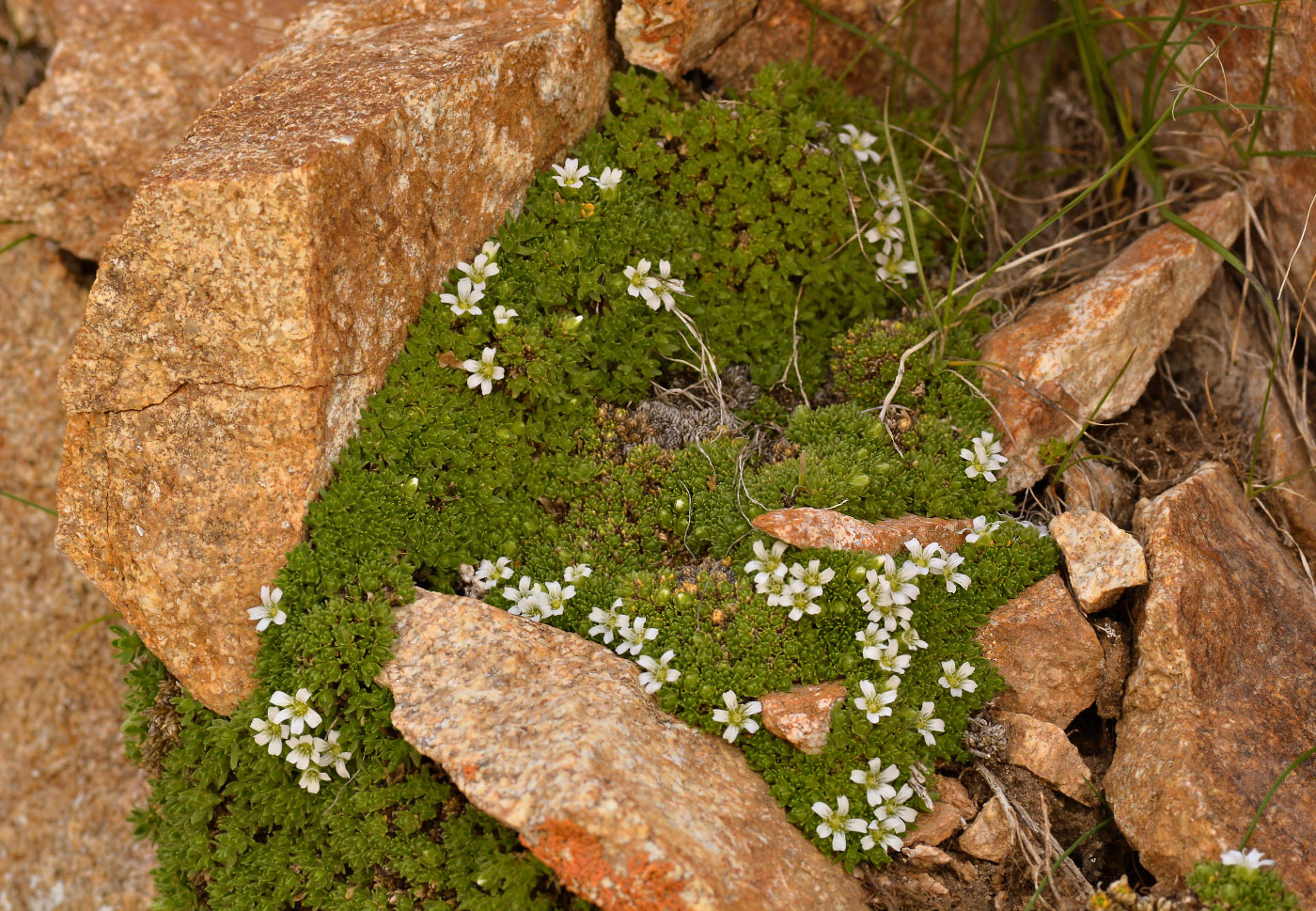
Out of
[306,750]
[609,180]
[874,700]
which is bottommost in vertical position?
[306,750]

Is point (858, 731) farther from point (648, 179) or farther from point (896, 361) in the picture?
point (648, 179)

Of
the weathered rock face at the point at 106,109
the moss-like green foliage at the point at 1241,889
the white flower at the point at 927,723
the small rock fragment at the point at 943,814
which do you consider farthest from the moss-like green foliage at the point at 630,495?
the weathered rock face at the point at 106,109

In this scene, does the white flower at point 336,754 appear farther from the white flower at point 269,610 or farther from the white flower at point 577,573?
the white flower at point 577,573

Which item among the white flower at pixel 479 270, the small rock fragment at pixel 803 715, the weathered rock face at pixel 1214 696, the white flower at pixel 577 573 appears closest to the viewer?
the weathered rock face at pixel 1214 696

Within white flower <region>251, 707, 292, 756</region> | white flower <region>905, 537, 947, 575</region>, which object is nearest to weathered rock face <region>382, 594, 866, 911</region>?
white flower <region>251, 707, 292, 756</region>

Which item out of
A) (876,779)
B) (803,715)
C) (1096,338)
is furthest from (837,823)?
(1096,338)

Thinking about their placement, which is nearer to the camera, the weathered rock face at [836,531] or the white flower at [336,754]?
the white flower at [336,754]

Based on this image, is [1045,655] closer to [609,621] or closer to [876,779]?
[876,779]
